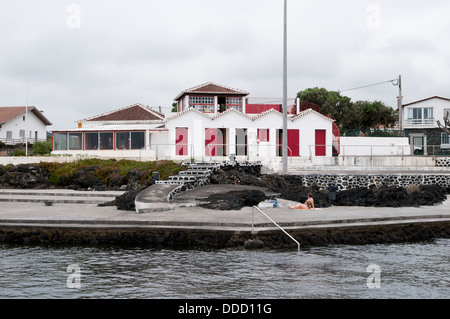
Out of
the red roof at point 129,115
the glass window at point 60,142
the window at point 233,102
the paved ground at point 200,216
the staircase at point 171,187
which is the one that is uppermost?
the window at point 233,102

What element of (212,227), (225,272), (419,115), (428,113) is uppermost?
(428,113)

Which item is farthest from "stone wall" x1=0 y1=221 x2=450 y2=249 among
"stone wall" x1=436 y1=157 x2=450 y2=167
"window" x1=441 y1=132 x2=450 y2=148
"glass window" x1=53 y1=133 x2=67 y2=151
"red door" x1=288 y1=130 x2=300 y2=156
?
"window" x1=441 y1=132 x2=450 y2=148

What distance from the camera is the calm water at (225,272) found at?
9766 mm

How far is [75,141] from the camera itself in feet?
119

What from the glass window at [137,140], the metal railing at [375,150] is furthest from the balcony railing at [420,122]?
the glass window at [137,140]

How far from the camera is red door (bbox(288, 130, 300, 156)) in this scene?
3675 centimetres

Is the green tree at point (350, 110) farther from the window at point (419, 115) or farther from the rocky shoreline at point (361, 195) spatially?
the rocky shoreline at point (361, 195)

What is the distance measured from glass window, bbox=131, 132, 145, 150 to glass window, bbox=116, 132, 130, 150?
393 millimetres

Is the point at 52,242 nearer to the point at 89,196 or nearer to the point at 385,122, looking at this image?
the point at 89,196

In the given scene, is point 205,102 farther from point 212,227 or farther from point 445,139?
point 445,139

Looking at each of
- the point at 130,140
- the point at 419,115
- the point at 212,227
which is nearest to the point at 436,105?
the point at 419,115

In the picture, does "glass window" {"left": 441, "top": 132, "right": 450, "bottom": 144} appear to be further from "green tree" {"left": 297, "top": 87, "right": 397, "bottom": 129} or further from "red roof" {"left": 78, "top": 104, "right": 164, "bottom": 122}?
"red roof" {"left": 78, "top": 104, "right": 164, "bottom": 122}

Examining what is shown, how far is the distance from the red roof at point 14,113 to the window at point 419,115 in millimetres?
49341

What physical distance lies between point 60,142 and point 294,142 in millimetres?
17484
